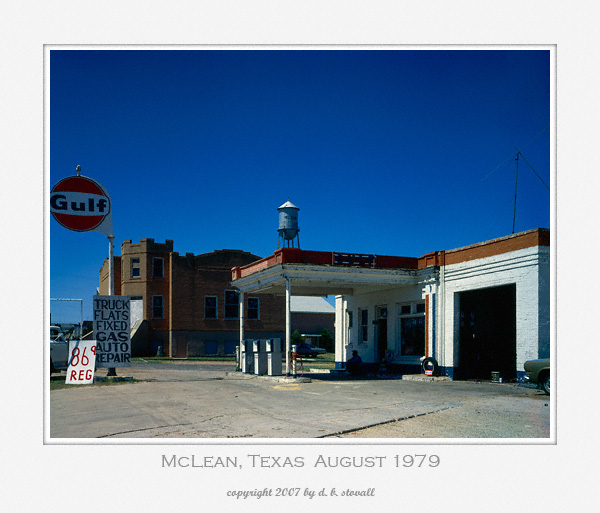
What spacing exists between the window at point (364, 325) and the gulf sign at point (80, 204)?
12.3 m

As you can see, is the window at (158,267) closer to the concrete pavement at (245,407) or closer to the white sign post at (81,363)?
the white sign post at (81,363)

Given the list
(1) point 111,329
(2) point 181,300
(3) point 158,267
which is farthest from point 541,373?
(3) point 158,267

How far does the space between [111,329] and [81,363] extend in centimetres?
124

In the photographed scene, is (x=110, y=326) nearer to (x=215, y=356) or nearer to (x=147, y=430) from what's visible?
(x=147, y=430)

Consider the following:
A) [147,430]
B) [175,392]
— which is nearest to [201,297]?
[175,392]

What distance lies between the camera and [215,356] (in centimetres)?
4444

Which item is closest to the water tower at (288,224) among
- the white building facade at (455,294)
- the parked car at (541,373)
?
the white building facade at (455,294)

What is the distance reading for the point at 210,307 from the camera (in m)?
44.8

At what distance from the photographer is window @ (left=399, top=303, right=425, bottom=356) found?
71.8 ft

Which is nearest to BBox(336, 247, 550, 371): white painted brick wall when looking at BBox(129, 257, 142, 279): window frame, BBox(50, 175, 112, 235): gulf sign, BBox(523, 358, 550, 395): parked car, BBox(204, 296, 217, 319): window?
BBox(523, 358, 550, 395): parked car

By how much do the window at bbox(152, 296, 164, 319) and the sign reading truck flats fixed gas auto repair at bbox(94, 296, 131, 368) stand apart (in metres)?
26.0

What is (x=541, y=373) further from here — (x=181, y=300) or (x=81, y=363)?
(x=181, y=300)

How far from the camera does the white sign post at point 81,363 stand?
16984 millimetres

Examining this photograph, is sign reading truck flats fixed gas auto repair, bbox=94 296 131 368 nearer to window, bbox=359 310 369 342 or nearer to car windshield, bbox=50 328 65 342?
car windshield, bbox=50 328 65 342
